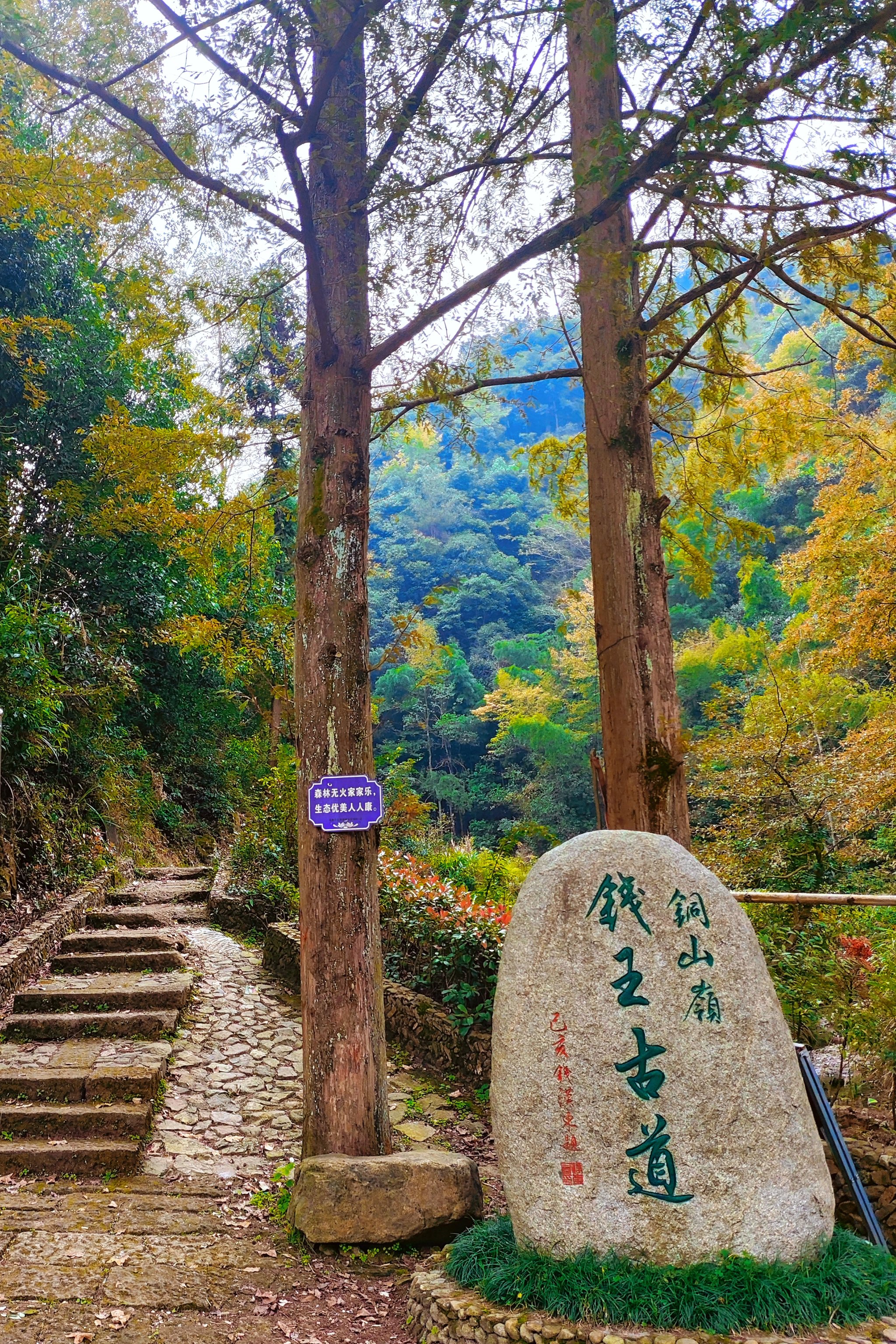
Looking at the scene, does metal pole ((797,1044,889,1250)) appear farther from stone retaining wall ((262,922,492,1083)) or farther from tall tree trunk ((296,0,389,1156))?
stone retaining wall ((262,922,492,1083))

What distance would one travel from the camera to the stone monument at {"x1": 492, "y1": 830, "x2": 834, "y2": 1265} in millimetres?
2818

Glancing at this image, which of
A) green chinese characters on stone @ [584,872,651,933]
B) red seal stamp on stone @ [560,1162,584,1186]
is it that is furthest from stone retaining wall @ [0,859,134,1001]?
green chinese characters on stone @ [584,872,651,933]

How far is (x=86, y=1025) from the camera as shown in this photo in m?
5.41

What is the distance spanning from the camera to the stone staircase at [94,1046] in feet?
13.9

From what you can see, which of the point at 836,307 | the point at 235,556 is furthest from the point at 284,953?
the point at 836,307

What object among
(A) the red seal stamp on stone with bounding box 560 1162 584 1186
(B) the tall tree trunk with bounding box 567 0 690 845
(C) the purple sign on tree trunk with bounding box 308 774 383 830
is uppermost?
(B) the tall tree trunk with bounding box 567 0 690 845

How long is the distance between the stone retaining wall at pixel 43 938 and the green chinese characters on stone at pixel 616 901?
428cm

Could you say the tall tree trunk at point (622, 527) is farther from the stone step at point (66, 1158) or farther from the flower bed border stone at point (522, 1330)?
the stone step at point (66, 1158)

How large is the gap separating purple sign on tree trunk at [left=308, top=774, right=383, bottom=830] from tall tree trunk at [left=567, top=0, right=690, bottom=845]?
1269mm

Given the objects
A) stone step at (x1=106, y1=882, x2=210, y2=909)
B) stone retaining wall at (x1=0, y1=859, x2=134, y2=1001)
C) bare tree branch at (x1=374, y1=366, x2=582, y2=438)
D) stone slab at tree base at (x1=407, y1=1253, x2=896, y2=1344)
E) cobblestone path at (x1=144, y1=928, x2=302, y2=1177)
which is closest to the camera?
stone slab at tree base at (x1=407, y1=1253, x2=896, y2=1344)

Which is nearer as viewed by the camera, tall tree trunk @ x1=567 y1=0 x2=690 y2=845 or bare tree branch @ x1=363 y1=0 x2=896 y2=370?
bare tree branch @ x1=363 y1=0 x2=896 y2=370

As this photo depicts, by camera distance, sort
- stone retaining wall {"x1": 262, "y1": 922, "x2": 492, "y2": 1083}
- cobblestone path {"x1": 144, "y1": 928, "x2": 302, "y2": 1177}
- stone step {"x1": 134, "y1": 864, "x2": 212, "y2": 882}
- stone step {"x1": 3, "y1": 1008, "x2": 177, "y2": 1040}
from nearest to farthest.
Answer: cobblestone path {"x1": 144, "y1": 928, "x2": 302, "y2": 1177}, stone step {"x1": 3, "y1": 1008, "x2": 177, "y2": 1040}, stone retaining wall {"x1": 262, "y1": 922, "x2": 492, "y2": 1083}, stone step {"x1": 134, "y1": 864, "x2": 212, "y2": 882}

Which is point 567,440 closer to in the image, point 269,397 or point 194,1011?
point 269,397

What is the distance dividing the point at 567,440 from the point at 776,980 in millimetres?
4041
